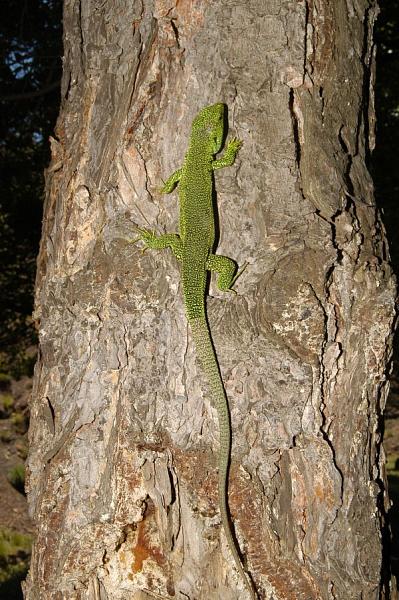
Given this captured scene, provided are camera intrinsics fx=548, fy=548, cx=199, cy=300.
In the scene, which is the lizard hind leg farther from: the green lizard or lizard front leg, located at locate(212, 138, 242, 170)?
lizard front leg, located at locate(212, 138, 242, 170)

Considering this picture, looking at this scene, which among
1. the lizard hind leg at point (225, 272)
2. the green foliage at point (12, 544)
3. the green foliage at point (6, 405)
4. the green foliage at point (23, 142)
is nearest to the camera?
the lizard hind leg at point (225, 272)

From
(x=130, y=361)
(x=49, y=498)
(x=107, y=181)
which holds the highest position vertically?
(x=107, y=181)

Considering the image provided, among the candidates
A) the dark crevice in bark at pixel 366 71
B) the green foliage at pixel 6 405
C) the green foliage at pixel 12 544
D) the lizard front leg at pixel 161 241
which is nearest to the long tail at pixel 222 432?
the lizard front leg at pixel 161 241

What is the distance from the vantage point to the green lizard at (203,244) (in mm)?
1669

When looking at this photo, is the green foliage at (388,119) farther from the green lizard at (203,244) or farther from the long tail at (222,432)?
the long tail at (222,432)

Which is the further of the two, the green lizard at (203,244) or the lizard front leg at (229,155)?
the lizard front leg at (229,155)

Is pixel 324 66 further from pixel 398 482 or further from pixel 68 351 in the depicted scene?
pixel 398 482

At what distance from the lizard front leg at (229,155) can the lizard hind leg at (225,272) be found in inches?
12.3

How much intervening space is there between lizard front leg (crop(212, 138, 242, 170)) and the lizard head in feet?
0.13

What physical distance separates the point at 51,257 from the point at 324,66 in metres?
1.16

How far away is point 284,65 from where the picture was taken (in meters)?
1.80

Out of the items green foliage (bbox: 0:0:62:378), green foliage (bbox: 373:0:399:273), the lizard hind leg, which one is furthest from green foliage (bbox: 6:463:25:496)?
the lizard hind leg

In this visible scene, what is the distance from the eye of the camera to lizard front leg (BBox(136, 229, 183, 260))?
1.84 meters

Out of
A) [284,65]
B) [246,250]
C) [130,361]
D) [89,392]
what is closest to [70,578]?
[89,392]
